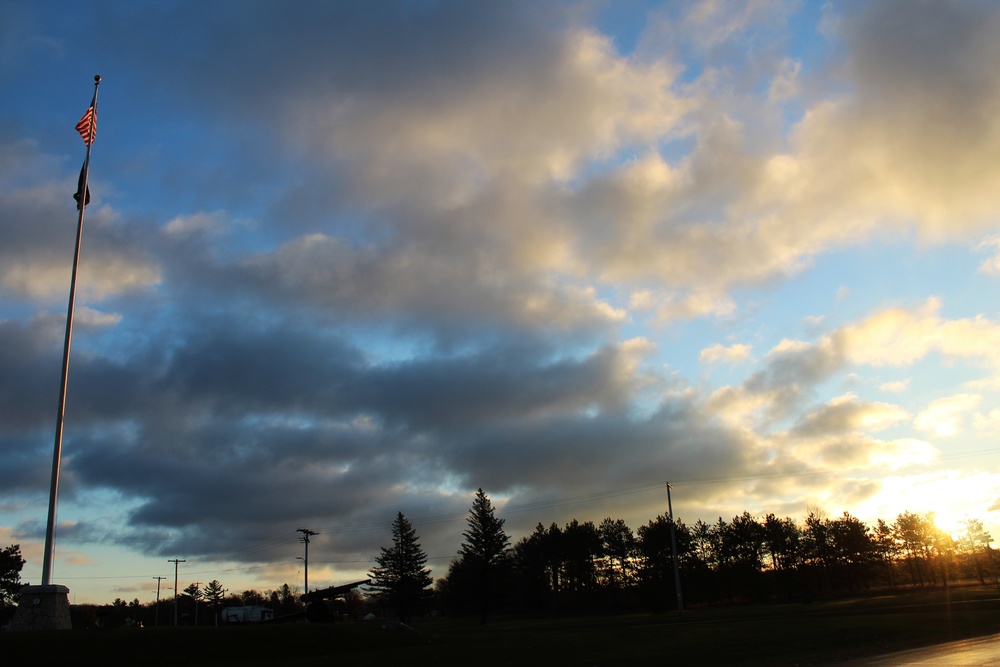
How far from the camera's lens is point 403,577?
10331 centimetres

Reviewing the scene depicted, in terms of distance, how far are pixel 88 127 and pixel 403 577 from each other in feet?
275

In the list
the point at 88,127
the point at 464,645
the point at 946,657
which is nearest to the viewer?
the point at 946,657

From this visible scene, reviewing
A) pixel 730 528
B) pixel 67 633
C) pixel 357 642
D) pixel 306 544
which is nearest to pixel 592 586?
pixel 730 528

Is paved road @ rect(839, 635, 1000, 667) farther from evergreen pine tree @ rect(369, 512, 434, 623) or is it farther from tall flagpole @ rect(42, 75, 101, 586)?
evergreen pine tree @ rect(369, 512, 434, 623)

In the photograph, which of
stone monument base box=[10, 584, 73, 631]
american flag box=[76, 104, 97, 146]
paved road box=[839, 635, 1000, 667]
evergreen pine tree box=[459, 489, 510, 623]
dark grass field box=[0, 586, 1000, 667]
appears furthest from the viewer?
evergreen pine tree box=[459, 489, 510, 623]

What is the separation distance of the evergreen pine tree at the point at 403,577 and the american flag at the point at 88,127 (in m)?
81.0

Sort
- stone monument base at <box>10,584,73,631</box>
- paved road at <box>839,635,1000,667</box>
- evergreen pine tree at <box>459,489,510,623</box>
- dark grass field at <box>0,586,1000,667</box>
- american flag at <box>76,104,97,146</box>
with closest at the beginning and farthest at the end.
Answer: paved road at <box>839,635,1000,667</box>
dark grass field at <box>0,586,1000,667</box>
stone monument base at <box>10,584,73,631</box>
american flag at <box>76,104,97,146</box>
evergreen pine tree at <box>459,489,510,623</box>

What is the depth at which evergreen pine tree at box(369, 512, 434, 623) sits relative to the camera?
10181cm

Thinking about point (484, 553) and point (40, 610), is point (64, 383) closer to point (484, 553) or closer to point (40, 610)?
point (40, 610)

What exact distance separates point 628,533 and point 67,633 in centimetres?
11638

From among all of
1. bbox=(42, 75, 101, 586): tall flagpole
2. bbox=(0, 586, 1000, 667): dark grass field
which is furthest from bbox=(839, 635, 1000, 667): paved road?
bbox=(42, 75, 101, 586): tall flagpole

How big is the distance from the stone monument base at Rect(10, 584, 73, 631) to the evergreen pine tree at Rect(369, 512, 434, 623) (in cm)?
7447

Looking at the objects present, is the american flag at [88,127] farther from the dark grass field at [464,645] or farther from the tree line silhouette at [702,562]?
the tree line silhouette at [702,562]

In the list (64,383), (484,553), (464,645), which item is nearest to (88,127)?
(64,383)
